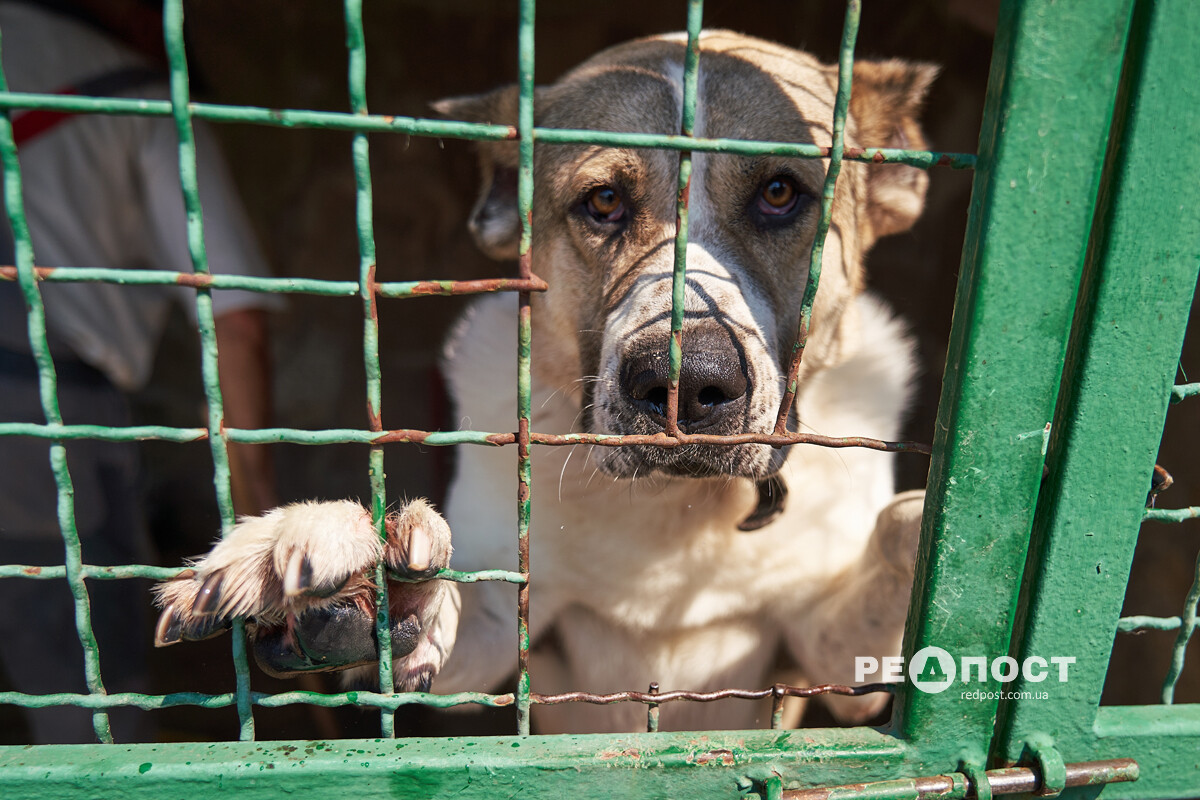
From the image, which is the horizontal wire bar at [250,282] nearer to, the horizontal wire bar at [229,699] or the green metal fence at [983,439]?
the green metal fence at [983,439]

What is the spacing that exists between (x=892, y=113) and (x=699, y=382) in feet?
3.78

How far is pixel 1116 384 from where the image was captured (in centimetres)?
96

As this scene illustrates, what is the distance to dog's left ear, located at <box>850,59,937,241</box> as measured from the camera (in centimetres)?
193

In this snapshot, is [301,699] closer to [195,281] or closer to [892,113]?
[195,281]

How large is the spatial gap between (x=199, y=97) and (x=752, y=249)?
84.6 inches

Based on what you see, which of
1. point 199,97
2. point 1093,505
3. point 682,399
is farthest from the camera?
point 199,97

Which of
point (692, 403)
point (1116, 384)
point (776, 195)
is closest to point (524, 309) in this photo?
point (692, 403)

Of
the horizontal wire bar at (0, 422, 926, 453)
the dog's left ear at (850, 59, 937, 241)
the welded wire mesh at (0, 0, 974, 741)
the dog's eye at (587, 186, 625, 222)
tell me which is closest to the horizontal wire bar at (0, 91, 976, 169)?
the welded wire mesh at (0, 0, 974, 741)

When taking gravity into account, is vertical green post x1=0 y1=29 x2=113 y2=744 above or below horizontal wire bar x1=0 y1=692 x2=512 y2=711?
above

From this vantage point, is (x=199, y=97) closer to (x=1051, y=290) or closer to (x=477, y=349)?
(x=477, y=349)

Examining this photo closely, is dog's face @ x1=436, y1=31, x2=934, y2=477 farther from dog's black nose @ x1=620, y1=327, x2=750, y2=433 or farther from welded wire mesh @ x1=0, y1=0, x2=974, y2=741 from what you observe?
welded wire mesh @ x1=0, y1=0, x2=974, y2=741

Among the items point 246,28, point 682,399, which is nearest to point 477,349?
point 682,399

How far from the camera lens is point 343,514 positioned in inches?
42.9

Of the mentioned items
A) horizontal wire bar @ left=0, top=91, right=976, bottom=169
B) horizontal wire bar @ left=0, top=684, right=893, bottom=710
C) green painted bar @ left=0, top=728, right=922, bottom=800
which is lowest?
green painted bar @ left=0, top=728, right=922, bottom=800
